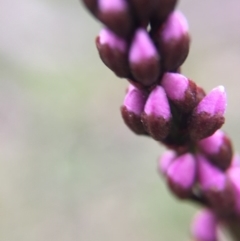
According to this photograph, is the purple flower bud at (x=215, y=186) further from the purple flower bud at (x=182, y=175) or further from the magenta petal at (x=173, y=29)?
the magenta petal at (x=173, y=29)

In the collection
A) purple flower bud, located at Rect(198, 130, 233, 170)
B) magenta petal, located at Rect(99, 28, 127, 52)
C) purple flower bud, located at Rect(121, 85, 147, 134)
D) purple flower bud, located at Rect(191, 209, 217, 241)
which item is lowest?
purple flower bud, located at Rect(191, 209, 217, 241)

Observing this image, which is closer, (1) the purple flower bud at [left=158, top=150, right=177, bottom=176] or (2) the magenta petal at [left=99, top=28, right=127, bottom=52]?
(2) the magenta petal at [left=99, top=28, right=127, bottom=52]

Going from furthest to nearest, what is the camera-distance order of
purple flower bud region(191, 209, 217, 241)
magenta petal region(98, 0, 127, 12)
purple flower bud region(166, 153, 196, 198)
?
purple flower bud region(191, 209, 217, 241)
purple flower bud region(166, 153, 196, 198)
magenta petal region(98, 0, 127, 12)

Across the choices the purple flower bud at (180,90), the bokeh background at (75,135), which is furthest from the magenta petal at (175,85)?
the bokeh background at (75,135)

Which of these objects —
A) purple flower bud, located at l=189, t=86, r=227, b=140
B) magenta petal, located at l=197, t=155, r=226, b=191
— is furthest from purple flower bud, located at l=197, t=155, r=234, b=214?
purple flower bud, located at l=189, t=86, r=227, b=140

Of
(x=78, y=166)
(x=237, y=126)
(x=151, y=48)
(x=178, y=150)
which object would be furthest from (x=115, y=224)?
(x=151, y=48)

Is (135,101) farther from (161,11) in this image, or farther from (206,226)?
(206,226)

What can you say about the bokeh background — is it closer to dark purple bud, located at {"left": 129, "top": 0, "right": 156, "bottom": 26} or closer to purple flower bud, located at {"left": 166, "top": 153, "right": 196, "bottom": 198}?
purple flower bud, located at {"left": 166, "top": 153, "right": 196, "bottom": 198}
